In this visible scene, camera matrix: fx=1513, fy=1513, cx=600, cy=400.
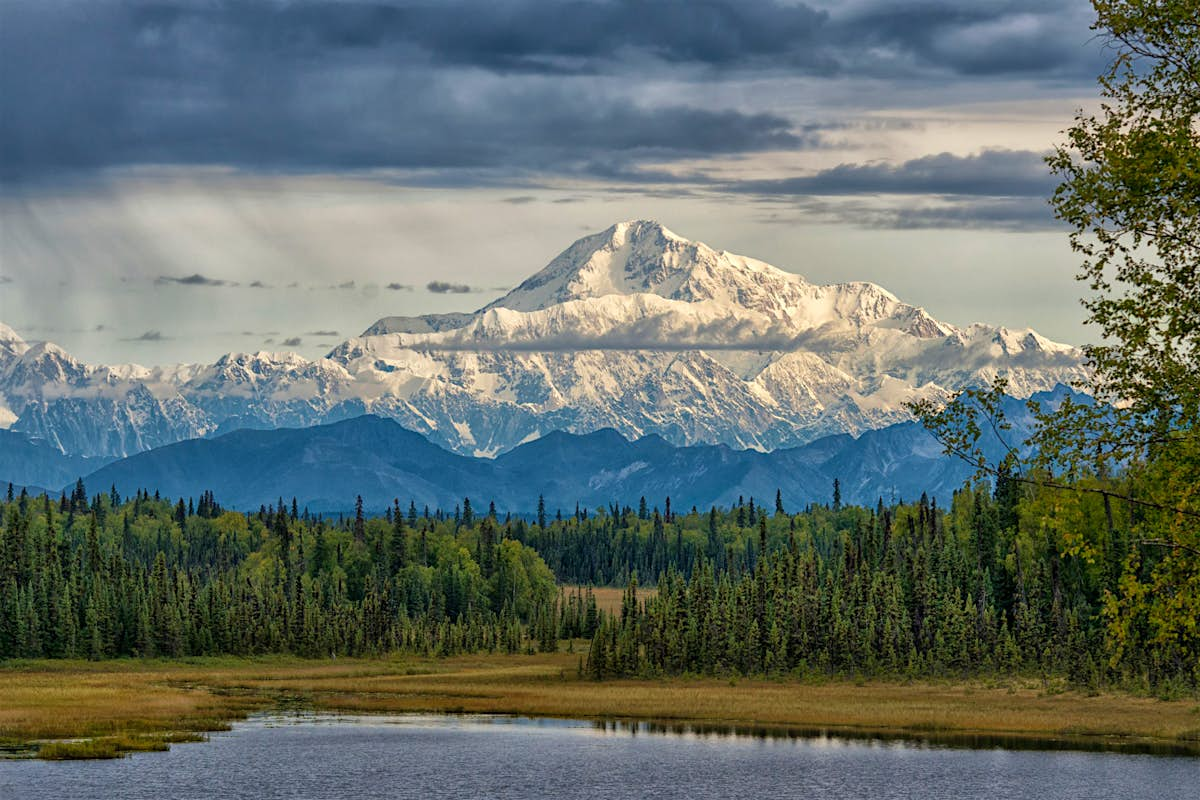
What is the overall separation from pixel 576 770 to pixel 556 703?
46662mm

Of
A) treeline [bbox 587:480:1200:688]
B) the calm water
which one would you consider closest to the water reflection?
the calm water

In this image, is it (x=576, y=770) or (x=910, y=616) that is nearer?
(x=576, y=770)

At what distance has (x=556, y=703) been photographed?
142 meters

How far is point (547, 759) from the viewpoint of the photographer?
3971 inches

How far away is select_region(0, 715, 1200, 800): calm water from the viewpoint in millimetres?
85188

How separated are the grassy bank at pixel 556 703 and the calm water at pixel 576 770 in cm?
777

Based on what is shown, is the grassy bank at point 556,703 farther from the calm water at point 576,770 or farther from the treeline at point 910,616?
the calm water at point 576,770

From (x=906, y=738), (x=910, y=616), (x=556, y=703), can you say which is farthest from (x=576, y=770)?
(x=910, y=616)

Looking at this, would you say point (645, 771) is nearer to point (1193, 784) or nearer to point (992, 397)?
point (1193, 784)

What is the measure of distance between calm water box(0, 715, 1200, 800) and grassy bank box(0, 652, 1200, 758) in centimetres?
777

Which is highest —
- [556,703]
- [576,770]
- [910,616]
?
[910,616]

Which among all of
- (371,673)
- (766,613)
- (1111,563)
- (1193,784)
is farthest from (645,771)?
(371,673)

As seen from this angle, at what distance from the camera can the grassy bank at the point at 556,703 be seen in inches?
4407

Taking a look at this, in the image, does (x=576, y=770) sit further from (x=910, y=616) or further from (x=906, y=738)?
(x=910, y=616)
